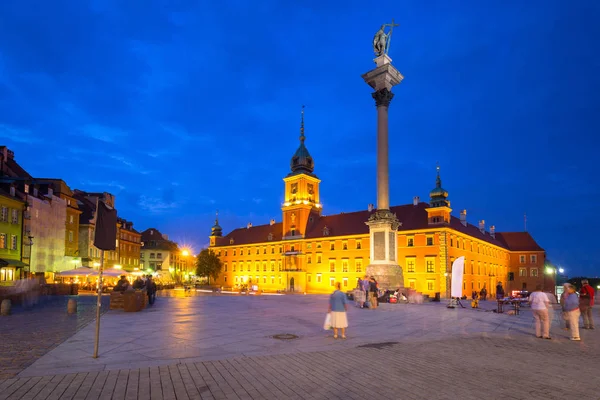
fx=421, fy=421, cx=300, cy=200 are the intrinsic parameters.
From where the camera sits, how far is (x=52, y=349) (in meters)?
10.9

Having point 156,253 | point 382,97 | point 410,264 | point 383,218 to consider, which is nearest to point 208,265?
point 156,253

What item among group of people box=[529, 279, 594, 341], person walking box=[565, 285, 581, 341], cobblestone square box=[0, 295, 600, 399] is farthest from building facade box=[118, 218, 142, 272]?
person walking box=[565, 285, 581, 341]

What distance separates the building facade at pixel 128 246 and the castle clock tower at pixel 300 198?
1156 inches

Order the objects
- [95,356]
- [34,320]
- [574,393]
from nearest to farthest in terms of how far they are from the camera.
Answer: [574,393], [95,356], [34,320]

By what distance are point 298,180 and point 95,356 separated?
76971 millimetres

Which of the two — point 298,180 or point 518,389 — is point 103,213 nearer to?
point 518,389

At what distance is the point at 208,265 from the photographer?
94312 millimetres

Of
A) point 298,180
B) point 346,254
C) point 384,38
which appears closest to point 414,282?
point 346,254

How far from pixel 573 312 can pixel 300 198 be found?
238 feet

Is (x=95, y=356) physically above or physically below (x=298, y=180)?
below

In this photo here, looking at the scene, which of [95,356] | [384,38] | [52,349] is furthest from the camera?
[384,38]

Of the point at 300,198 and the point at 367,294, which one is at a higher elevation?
the point at 300,198

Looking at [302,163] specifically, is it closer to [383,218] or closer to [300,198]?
[300,198]

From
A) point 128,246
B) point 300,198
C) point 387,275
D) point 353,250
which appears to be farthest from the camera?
point 300,198
